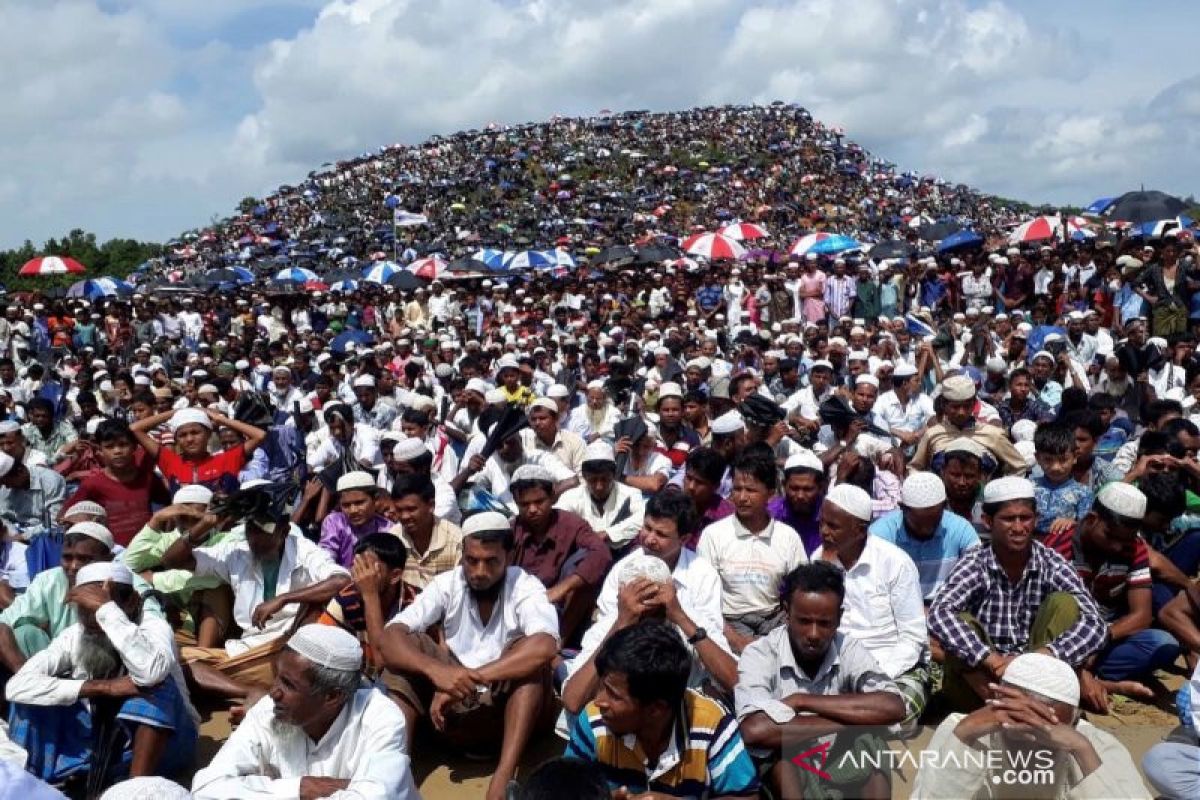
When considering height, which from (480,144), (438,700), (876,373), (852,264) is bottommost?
(438,700)

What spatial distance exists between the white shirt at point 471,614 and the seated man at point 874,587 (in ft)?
4.27

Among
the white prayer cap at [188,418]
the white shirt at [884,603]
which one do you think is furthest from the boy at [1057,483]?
the white prayer cap at [188,418]

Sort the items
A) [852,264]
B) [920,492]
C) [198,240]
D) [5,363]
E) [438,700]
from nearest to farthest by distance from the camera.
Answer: [438,700] → [920,492] → [5,363] → [852,264] → [198,240]

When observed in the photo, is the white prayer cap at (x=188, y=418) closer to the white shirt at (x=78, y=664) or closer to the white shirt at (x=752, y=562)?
the white shirt at (x=78, y=664)

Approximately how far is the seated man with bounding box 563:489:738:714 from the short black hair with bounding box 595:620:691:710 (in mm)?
639

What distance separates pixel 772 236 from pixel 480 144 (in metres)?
20.2

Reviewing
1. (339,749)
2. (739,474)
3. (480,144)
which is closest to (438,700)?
(339,749)

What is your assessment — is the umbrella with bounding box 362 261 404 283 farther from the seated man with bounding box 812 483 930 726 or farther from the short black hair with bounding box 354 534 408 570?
the seated man with bounding box 812 483 930 726

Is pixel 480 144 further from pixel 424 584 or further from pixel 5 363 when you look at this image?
pixel 424 584

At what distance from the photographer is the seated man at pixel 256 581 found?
4523mm

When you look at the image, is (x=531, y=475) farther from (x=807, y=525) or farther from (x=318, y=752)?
(x=318, y=752)

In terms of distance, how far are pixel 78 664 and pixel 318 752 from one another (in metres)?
1.38

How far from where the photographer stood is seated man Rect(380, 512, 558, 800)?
3.69 metres

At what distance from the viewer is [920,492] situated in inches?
177
